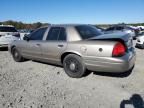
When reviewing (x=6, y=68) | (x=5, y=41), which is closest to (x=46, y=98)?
(x=6, y=68)

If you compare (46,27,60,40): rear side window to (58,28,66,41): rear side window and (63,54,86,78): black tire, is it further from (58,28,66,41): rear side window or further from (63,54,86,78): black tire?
(63,54,86,78): black tire

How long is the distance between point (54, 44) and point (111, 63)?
1.94m

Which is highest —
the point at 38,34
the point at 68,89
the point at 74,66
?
the point at 38,34

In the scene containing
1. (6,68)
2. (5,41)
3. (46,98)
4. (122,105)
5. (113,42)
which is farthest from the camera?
(5,41)

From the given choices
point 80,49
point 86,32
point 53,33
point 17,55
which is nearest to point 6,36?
point 17,55

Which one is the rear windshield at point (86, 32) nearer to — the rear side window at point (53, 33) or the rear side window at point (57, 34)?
the rear side window at point (57, 34)

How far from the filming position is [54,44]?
549 centimetres

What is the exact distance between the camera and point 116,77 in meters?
5.06

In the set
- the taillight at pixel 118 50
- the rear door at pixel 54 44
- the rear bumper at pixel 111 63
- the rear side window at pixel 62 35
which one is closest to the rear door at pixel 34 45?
the rear door at pixel 54 44

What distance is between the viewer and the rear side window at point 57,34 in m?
5.38

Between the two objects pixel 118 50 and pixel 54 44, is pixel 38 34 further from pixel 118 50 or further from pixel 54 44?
pixel 118 50

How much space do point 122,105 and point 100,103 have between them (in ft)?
1.37

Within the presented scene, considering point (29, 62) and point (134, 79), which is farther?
point (29, 62)

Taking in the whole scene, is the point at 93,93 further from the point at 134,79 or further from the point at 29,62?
the point at 29,62
